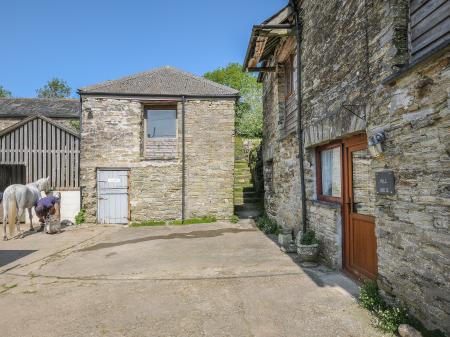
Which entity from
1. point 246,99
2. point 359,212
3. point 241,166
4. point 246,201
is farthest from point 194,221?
point 246,99

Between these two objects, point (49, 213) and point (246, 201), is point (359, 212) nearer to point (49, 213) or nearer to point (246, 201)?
point (246, 201)

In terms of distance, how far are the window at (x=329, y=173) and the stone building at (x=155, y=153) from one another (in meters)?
5.81

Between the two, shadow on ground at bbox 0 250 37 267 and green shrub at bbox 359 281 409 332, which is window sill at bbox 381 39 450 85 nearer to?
green shrub at bbox 359 281 409 332

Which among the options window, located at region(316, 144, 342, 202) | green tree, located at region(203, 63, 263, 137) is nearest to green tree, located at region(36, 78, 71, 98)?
green tree, located at region(203, 63, 263, 137)

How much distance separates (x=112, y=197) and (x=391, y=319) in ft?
33.0

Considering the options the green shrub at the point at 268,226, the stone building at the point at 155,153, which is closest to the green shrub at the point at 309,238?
the green shrub at the point at 268,226

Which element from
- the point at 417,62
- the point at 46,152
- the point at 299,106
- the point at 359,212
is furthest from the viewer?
the point at 46,152

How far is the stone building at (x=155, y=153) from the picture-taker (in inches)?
441

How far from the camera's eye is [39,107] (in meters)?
17.6

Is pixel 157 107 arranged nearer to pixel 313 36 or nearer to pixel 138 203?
pixel 138 203

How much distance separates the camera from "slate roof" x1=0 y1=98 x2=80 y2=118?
16358mm

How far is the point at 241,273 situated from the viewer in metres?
5.20

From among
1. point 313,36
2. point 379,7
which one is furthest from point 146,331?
point 313,36

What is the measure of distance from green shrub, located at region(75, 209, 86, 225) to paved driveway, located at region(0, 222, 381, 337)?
3448 mm
